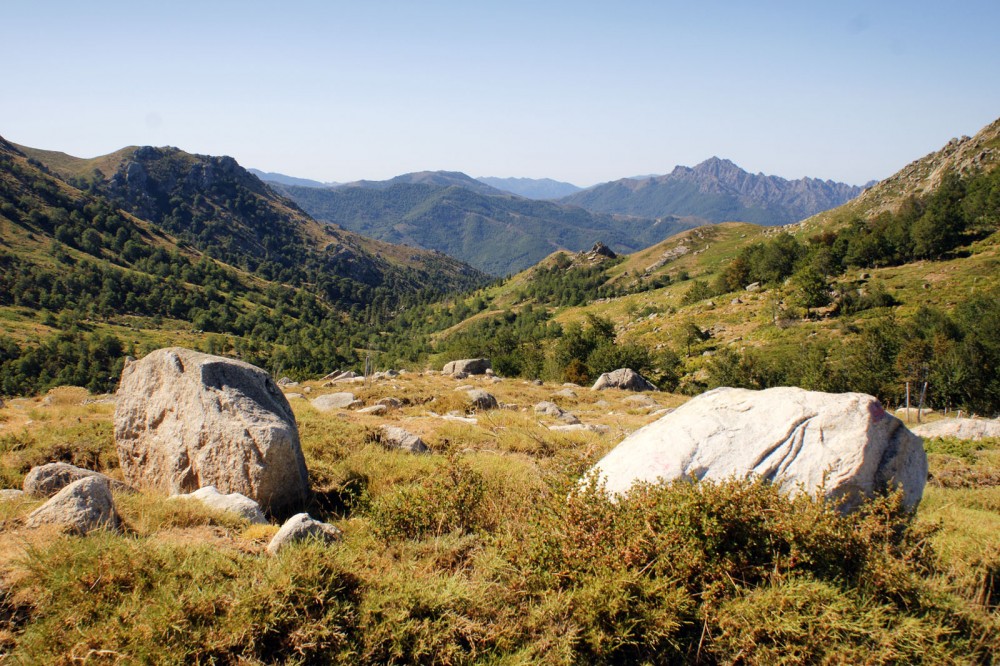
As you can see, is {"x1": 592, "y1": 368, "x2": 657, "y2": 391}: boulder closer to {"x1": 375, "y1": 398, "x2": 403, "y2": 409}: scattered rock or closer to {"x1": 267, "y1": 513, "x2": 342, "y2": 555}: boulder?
{"x1": 375, "y1": 398, "x2": 403, "y2": 409}: scattered rock

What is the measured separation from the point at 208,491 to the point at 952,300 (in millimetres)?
72268

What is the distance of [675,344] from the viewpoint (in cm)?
6938

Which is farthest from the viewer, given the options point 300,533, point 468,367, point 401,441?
point 468,367

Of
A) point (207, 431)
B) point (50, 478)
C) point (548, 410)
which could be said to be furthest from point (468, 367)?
point (50, 478)

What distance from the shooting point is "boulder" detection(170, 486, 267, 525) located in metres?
7.38

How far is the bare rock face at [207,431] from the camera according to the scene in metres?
8.45

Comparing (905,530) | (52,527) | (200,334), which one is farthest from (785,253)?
(200,334)

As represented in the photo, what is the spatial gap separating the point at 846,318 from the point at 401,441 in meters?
64.1

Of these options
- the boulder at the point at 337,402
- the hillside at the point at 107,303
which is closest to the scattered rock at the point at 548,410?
the boulder at the point at 337,402

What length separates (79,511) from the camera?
20.1ft

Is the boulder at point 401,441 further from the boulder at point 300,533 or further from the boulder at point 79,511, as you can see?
the boulder at point 79,511

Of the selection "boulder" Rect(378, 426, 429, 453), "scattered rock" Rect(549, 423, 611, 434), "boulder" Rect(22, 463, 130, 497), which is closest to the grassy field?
"boulder" Rect(22, 463, 130, 497)

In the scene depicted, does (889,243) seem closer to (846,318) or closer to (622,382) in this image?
(846,318)

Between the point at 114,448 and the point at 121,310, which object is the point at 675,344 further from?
the point at 121,310
